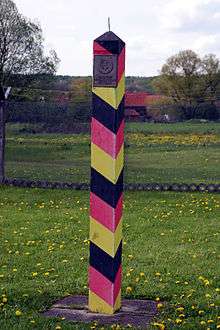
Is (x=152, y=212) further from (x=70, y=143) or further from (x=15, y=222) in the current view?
(x=70, y=143)

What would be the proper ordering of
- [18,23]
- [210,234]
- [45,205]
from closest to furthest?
[210,234], [45,205], [18,23]

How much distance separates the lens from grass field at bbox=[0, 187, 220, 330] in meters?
5.85

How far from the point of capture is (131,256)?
8.25 meters

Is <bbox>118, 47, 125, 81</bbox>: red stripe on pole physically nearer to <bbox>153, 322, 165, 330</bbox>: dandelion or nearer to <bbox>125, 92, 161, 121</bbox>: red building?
<bbox>153, 322, 165, 330</bbox>: dandelion

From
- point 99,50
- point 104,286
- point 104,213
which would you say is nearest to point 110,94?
point 99,50

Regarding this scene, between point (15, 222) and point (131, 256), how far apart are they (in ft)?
11.0

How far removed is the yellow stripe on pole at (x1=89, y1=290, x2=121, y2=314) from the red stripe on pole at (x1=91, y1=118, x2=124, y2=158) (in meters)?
1.16

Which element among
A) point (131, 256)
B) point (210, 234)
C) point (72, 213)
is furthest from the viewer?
point (72, 213)

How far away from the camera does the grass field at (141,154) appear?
732 inches

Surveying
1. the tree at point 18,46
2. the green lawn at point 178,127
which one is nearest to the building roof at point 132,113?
the green lawn at point 178,127

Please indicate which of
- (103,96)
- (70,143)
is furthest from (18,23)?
(103,96)

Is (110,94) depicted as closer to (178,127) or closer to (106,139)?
(106,139)

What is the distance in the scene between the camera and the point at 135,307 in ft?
19.5

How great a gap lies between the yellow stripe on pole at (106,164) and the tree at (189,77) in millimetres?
36873
